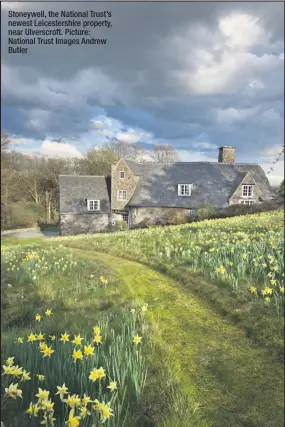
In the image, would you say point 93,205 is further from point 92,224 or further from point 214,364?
point 214,364

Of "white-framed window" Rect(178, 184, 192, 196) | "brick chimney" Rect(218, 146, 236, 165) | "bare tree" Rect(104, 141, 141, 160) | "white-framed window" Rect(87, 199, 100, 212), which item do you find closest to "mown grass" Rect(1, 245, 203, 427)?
"bare tree" Rect(104, 141, 141, 160)

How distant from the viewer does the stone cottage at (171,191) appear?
26.5 feet

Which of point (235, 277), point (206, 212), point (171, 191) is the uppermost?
point (171, 191)

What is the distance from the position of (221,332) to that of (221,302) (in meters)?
1.02

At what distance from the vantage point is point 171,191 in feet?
67.6

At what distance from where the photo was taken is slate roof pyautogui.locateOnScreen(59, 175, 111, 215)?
558 cm

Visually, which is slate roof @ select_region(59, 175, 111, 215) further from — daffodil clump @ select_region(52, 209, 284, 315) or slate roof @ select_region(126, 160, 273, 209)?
slate roof @ select_region(126, 160, 273, 209)

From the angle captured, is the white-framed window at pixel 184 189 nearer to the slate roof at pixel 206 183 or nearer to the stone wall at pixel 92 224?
the slate roof at pixel 206 183

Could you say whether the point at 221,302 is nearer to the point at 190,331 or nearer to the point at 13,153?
the point at 190,331

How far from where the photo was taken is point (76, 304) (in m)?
3.55

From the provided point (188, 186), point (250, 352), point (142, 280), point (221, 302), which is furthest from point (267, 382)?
point (188, 186)

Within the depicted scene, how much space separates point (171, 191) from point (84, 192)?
13.7 meters

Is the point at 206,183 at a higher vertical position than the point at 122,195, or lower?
higher

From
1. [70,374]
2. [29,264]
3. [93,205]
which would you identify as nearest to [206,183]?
[93,205]
